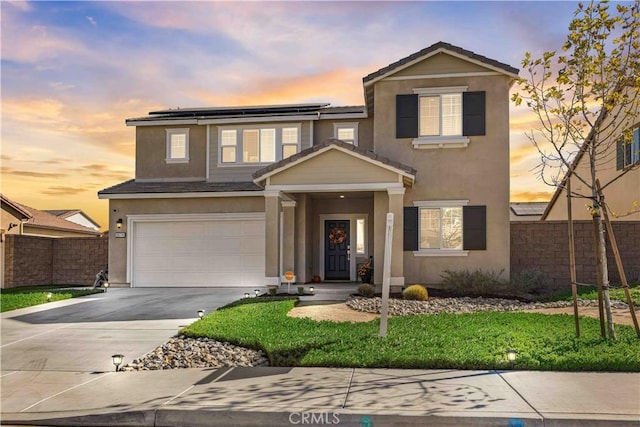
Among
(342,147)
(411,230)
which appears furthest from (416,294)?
(342,147)

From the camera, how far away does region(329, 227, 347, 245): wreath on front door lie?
19047 mm

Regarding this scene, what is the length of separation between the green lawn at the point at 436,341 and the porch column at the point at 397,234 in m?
3.62

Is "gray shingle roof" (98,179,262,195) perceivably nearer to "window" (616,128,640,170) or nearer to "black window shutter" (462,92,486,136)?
"black window shutter" (462,92,486,136)

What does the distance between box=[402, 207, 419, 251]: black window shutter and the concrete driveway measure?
16.4 feet

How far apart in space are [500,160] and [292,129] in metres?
7.24

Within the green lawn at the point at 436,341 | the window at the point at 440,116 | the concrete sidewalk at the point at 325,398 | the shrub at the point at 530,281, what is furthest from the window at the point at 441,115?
the concrete sidewalk at the point at 325,398

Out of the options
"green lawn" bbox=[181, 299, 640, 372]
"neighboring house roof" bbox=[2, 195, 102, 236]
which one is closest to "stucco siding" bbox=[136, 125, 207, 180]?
"neighboring house roof" bbox=[2, 195, 102, 236]

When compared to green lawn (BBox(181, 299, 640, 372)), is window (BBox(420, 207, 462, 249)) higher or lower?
higher

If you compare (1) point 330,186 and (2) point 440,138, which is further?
(2) point 440,138

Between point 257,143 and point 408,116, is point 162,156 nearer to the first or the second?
point 257,143

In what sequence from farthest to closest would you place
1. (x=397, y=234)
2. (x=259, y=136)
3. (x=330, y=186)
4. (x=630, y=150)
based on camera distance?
1. (x=259, y=136)
2. (x=630, y=150)
3. (x=330, y=186)
4. (x=397, y=234)

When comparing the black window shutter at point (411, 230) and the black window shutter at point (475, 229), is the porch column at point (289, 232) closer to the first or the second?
the black window shutter at point (411, 230)

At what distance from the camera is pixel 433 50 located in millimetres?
15844

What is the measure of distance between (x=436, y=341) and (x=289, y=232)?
31.7 feet
